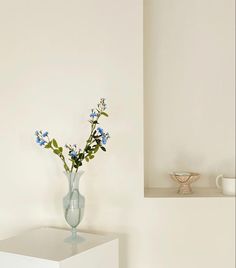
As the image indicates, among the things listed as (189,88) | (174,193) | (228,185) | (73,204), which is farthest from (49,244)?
(189,88)

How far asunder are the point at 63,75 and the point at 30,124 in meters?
0.27

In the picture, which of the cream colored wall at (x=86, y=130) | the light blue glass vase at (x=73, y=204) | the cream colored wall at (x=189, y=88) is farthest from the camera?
the cream colored wall at (x=189, y=88)

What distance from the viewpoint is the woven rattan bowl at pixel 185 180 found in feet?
7.64

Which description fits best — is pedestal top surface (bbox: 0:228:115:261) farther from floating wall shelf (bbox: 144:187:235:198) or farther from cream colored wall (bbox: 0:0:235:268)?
floating wall shelf (bbox: 144:187:235:198)

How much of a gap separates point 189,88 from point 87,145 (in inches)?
26.4

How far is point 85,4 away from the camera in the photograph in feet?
7.48

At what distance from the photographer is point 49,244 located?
2.03 m

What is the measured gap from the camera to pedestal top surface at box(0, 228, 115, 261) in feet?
6.25

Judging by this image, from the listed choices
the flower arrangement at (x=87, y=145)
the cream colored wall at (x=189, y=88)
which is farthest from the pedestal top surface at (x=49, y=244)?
the cream colored wall at (x=189, y=88)

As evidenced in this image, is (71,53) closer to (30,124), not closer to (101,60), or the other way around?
(101,60)

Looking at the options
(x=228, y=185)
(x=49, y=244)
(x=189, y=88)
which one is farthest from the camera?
(x=189, y=88)

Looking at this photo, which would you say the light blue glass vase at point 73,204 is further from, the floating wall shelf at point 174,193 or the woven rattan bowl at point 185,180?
the woven rattan bowl at point 185,180

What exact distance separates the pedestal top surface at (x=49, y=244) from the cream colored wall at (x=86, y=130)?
162 mm

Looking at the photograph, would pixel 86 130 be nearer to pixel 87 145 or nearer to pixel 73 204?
pixel 87 145
